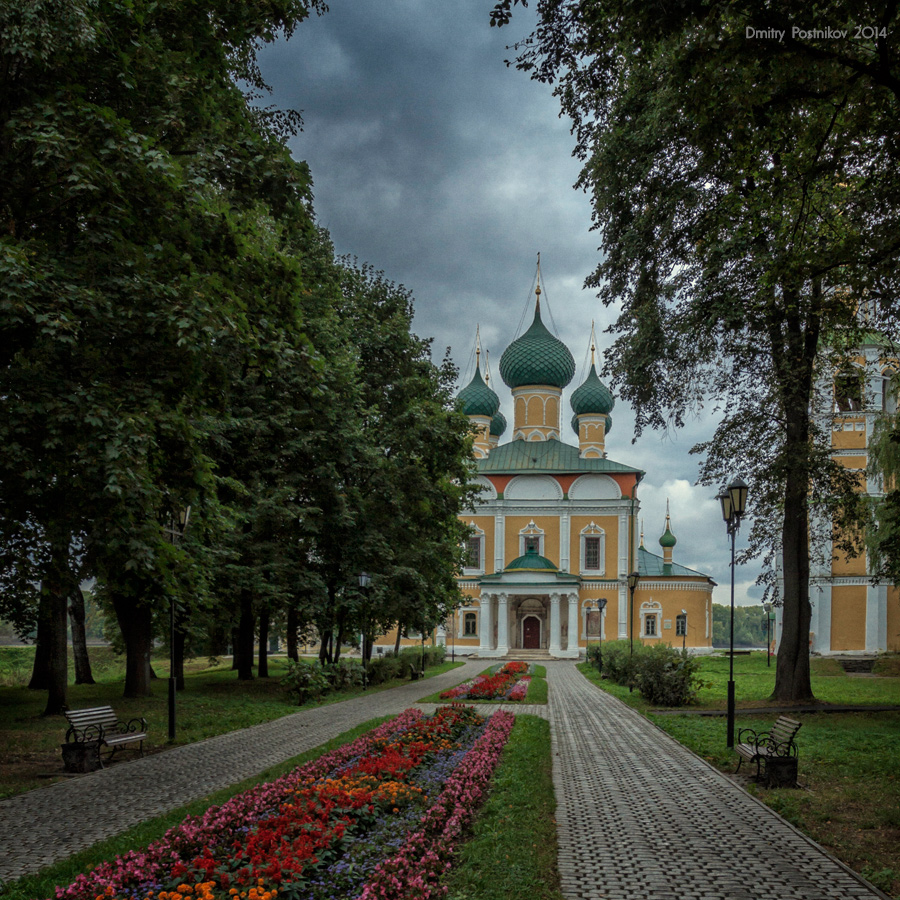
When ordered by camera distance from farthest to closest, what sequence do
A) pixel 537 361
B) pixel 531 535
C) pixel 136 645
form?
pixel 537 361 < pixel 531 535 < pixel 136 645

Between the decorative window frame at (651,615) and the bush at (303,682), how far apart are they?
32140 mm

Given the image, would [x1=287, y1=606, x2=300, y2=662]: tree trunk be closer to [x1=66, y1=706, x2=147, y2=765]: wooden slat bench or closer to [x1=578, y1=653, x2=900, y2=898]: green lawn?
[x1=578, y1=653, x2=900, y2=898]: green lawn

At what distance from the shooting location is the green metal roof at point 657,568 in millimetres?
48938

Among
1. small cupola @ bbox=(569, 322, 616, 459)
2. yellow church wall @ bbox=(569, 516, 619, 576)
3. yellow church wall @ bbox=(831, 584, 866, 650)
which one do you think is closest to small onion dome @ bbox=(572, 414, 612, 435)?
small cupola @ bbox=(569, 322, 616, 459)

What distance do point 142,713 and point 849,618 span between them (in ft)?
103

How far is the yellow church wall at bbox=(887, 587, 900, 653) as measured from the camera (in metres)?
35.6

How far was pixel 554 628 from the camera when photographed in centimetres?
4556

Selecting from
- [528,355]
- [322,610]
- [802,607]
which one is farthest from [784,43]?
[528,355]

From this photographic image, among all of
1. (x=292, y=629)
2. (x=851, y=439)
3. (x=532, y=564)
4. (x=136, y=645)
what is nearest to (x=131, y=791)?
(x=136, y=645)

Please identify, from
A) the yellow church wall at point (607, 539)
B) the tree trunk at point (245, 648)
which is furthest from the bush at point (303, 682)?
the yellow church wall at point (607, 539)

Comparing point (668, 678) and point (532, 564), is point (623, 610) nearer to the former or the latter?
point (532, 564)

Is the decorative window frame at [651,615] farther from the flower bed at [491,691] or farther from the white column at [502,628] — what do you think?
the flower bed at [491,691]

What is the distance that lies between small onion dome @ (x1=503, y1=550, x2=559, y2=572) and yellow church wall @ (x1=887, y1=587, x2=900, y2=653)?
1647 centimetres

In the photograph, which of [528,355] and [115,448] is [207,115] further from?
[528,355]
